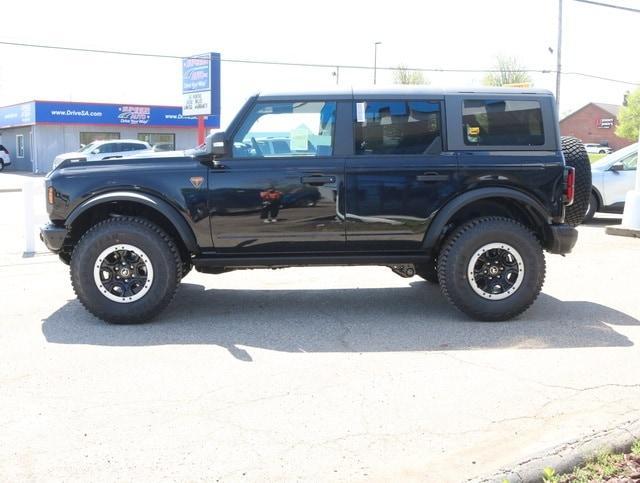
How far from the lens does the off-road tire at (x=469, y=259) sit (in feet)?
18.6

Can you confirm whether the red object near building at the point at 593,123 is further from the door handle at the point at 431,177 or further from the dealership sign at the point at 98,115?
the door handle at the point at 431,177

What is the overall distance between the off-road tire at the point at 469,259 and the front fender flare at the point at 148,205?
7.38 ft

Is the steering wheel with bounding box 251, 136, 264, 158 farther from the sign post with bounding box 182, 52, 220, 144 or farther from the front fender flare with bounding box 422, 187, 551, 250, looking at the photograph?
the sign post with bounding box 182, 52, 220, 144

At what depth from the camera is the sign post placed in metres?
26.8

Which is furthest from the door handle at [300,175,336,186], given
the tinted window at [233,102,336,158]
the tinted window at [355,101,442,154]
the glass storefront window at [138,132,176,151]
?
the glass storefront window at [138,132,176,151]

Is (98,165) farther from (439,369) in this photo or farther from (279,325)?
(439,369)

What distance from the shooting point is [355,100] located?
571 centimetres

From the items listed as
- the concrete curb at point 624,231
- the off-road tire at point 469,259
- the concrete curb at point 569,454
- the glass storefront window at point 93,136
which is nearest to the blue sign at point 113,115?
the glass storefront window at point 93,136

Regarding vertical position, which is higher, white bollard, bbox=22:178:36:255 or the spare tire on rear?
the spare tire on rear

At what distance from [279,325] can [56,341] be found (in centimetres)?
181

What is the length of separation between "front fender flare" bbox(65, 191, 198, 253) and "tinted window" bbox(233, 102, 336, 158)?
29.1 inches

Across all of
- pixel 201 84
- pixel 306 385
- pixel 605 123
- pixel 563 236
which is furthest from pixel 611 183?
pixel 605 123

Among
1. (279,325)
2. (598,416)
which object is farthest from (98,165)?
(598,416)

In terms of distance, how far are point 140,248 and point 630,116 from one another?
7313cm
